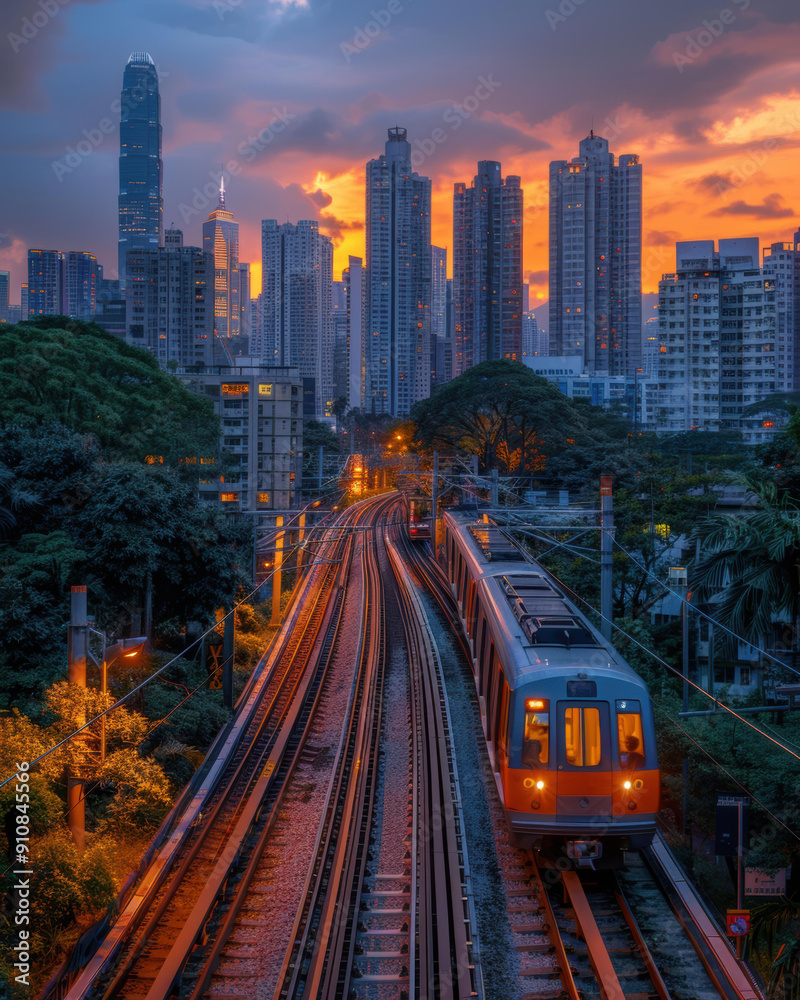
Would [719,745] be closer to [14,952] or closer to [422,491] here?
[14,952]

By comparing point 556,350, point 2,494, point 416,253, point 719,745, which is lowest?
point 719,745

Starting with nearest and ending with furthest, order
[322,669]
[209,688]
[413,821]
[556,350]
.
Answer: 1. [413,821]
2. [209,688]
3. [322,669]
4. [556,350]

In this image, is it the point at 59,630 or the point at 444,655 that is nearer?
the point at 59,630

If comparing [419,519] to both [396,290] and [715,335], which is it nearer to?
[715,335]

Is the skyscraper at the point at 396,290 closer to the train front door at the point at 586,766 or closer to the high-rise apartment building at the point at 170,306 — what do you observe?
the high-rise apartment building at the point at 170,306

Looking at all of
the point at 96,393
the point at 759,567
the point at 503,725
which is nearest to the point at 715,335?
the point at 96,393

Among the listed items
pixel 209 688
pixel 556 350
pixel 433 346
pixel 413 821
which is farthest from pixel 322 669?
pixel 433 346

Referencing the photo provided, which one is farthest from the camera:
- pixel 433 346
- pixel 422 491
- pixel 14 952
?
pixel 433 346
